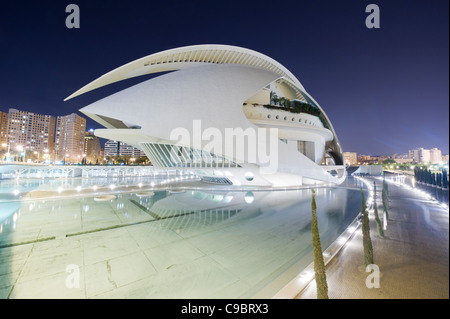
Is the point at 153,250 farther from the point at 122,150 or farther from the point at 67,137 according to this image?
the point at 122,150

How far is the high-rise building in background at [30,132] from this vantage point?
73.2 m

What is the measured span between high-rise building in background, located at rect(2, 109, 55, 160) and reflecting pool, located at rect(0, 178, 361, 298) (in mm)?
88338

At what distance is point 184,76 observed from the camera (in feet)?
53.8

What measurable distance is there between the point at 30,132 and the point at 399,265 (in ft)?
384

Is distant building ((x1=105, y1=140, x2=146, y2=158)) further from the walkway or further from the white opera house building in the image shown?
the walkway

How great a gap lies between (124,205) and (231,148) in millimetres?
8749

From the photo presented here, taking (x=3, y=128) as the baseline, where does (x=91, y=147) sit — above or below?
below

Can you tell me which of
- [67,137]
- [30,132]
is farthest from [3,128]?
[67,137]

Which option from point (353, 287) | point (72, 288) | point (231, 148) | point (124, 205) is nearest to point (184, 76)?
point (231, 148)

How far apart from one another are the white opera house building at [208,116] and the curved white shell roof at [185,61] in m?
0.08

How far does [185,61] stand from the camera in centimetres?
1745

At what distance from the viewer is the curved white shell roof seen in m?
15.1

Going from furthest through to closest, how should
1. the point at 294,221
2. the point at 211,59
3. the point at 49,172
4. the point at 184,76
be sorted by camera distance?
the point at 49,172 < the point at 211,59 < the point at 184,76 < the point at 294,221
